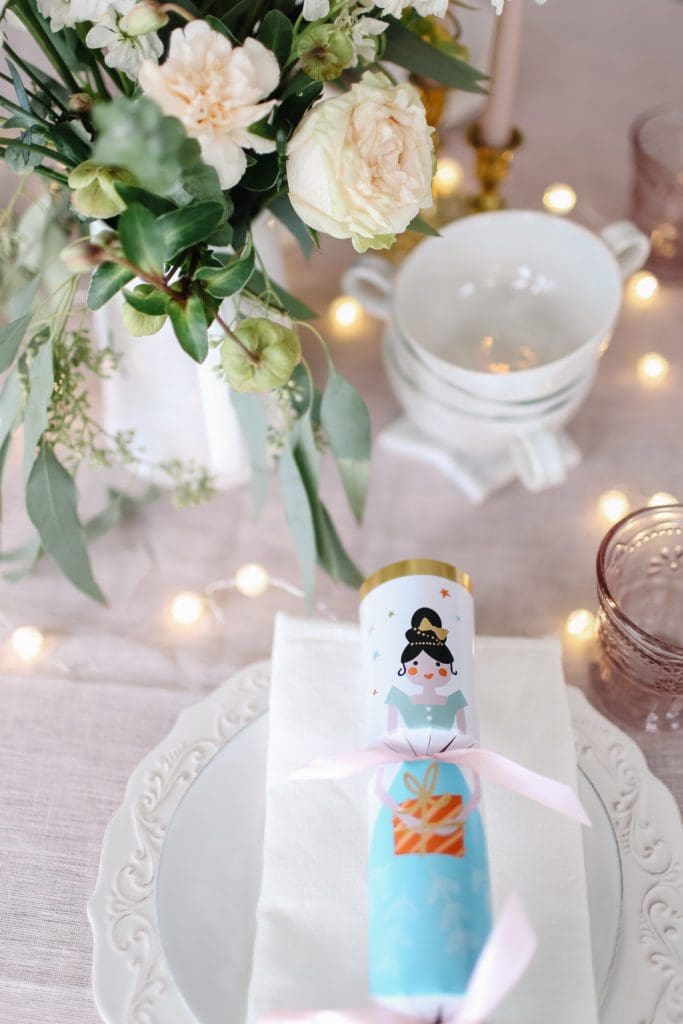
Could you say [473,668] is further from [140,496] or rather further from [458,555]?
[140,496]

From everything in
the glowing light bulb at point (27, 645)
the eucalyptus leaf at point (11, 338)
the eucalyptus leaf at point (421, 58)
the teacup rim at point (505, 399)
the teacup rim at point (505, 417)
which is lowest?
the glowing light bulb at point (27, 645)

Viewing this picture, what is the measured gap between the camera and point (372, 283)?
2.27 feet

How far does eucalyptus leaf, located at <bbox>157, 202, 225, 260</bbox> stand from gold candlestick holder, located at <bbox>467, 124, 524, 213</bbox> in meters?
0.42

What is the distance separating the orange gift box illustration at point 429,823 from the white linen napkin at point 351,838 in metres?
0.04

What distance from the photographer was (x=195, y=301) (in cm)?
40

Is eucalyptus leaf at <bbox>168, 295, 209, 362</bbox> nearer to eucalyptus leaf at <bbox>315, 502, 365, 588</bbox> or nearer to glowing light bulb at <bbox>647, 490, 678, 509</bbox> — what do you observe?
eucalyptus leaf at <bbox>315, 502, 365, 588</bbox>

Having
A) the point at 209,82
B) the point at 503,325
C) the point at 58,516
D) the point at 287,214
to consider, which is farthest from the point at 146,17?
the point at 503,325

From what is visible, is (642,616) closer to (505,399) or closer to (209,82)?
(505,399)

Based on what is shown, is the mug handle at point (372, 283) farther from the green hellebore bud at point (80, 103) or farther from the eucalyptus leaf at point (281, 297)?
the green hellebore bud at point (80, 103)

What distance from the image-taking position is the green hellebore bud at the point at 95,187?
1.25 feet

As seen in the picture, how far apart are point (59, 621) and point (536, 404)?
1.14 feet

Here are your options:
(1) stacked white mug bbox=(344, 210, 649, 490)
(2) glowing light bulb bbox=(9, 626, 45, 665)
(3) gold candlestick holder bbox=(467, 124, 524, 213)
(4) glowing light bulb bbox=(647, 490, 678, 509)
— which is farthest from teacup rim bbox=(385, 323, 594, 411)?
(2) glowing light bulb bbox=(9, 626, 45, 665)

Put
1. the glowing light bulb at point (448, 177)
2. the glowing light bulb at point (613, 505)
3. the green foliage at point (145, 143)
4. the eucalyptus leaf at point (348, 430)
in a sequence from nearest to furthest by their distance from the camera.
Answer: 1. the green foliage at point (145, 143)
2. the eucalyptus leaf at point (348, 430)
3. the glowing light bulb at point (613, 505)
4. the glowing light bulb at point (448, 177)

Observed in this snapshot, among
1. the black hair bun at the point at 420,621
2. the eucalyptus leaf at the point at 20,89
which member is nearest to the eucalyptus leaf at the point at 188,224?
the eucalyptus leaf at the point at 20,89
